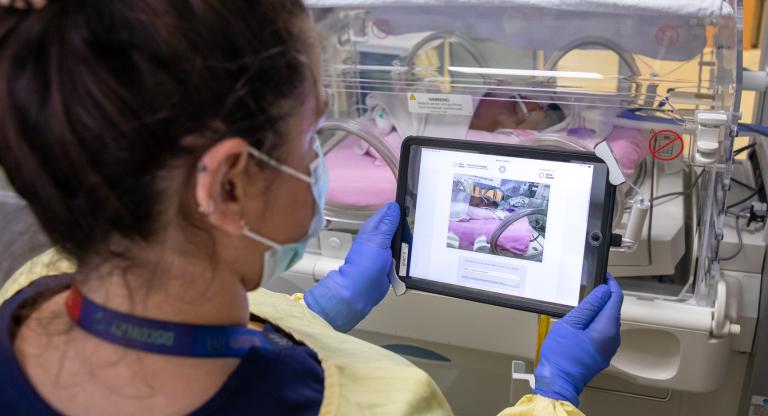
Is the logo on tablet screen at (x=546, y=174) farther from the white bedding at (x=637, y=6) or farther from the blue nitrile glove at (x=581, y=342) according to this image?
the white bedding at (x=637, y=6)

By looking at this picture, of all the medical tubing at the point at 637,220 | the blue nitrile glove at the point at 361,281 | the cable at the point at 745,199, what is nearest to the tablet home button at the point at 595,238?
the medical tubing at the point at 637,220

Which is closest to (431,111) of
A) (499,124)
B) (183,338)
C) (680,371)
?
(499,124)

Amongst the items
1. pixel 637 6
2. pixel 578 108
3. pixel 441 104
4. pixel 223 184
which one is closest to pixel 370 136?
pixel 441 104

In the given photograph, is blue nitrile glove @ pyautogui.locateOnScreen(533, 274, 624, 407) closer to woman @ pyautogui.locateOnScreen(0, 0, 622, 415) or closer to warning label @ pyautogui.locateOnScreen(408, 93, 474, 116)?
woman @ pyautogui.locateOnScreen(0, 0, 622, 415)

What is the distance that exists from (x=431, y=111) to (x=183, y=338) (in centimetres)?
79

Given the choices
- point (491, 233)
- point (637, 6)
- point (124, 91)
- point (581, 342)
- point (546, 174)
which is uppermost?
point (637, 6)

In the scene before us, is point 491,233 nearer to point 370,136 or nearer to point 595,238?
point 595,238

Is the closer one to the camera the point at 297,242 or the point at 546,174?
the point at 297,242

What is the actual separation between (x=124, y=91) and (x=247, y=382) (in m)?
0.32

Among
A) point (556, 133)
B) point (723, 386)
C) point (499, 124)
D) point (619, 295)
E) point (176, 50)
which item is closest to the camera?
point (176, 50)

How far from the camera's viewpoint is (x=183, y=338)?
25.2 inches

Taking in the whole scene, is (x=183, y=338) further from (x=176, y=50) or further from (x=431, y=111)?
(x=431, y=111)

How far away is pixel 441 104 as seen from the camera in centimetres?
129

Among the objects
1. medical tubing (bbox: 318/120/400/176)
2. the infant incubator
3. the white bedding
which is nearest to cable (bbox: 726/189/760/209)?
the infant incubator
